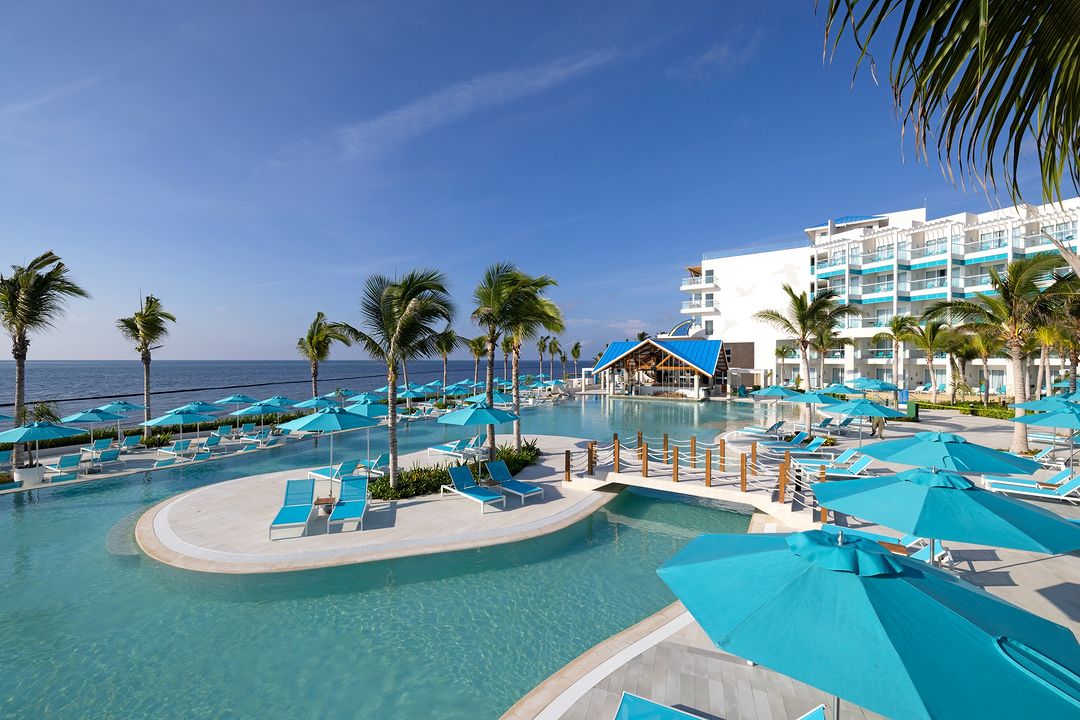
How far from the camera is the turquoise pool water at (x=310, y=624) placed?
565 cm

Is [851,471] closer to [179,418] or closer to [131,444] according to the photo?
[179,418]

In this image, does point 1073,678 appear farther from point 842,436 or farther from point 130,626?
point 842,436

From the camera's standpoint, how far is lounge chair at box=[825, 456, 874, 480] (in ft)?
42.6

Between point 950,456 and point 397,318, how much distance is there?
1219 centimetres

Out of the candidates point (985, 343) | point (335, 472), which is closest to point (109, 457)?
point (335, 472)

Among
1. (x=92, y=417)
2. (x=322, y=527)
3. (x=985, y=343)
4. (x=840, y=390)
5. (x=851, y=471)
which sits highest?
(x=985, y=343)

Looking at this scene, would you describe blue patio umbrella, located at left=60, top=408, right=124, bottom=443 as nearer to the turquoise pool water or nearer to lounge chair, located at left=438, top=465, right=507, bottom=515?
the turquoise pool water

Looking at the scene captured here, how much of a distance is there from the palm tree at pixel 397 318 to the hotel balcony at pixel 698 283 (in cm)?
4614

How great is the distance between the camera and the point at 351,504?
35.3ft

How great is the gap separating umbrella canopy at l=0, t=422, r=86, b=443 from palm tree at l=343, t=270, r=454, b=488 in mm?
9369

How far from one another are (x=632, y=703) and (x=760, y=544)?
184cm

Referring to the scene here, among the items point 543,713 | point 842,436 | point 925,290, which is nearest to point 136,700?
point 543,713

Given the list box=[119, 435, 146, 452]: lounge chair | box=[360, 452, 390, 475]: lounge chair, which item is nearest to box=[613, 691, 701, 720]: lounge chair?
box=[360, 452, 390, 475]: lounge chair

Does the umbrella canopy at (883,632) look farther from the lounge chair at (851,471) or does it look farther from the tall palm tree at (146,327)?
the tall palm tree at (146,327)
